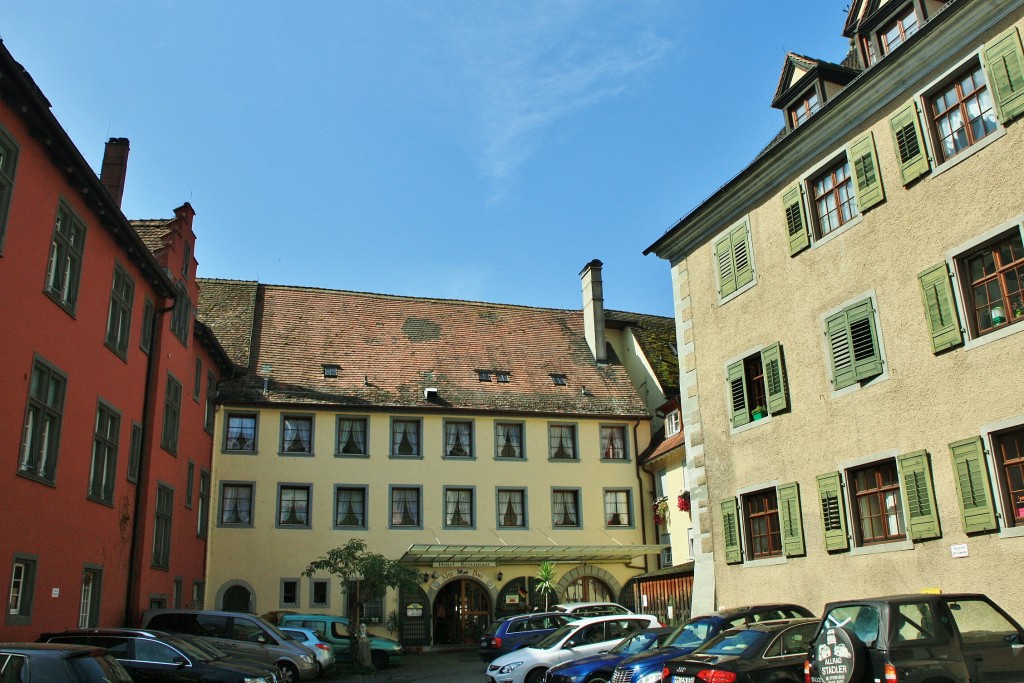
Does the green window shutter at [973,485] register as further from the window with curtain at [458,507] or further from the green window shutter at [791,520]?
the window with curtain at [458,507]

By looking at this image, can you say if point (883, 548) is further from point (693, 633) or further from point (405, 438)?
point (405, 438)

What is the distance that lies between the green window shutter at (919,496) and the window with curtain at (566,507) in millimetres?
21530

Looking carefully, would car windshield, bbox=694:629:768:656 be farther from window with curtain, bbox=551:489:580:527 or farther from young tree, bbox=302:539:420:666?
window with curtain, bbox=551:489:580:527

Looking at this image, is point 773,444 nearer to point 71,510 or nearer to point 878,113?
point 878,113

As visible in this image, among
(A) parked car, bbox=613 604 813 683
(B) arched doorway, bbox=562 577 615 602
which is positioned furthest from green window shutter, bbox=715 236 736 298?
(B) arched doorway, bbox=562 577 615 602

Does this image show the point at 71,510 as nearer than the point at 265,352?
Yes

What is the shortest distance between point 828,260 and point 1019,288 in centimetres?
405

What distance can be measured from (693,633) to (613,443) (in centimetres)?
2256

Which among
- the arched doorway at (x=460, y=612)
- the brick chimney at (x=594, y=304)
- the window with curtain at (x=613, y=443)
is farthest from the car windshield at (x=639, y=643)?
the brick chimney at (x=594, y=304)

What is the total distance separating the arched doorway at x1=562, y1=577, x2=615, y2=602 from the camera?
34438mm

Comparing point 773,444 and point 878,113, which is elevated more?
point 878,113

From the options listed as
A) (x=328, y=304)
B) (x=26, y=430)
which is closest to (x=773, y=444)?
(x=26, y=430)

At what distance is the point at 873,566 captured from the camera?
1516 cm

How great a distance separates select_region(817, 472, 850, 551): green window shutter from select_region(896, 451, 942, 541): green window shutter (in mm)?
1510
